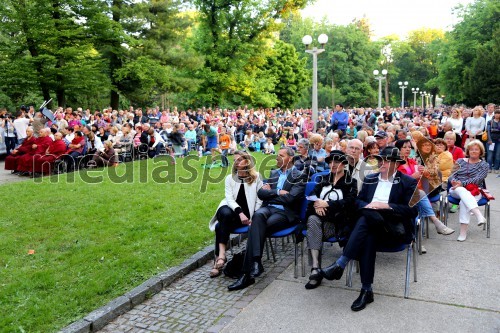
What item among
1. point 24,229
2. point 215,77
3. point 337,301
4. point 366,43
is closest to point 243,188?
point 337,301

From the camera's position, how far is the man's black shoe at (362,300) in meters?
4.11

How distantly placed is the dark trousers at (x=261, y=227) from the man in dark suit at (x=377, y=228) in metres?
0.83

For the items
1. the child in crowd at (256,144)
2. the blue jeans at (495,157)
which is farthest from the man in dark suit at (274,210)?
the child in crowd at (256,144)

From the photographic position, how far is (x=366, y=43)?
59.1 m

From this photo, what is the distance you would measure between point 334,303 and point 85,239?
12.3 feet

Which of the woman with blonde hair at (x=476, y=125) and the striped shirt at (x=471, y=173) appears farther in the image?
the woman with blonde hair at (x=476, y=125)

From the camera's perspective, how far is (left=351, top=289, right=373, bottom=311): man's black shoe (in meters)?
4.11

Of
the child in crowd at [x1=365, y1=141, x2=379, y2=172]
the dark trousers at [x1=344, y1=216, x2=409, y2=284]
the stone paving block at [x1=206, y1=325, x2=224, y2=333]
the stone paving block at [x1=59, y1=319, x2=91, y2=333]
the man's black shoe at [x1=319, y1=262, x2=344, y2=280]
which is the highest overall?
the child in crowd at [x1=365, y1=141, x2=379, y2=172]

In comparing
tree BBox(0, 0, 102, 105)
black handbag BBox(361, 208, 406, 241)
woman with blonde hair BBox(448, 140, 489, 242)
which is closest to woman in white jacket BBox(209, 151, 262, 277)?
black handbag BBox(361, 208, 406, 241)

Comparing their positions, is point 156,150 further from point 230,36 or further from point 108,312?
point 230,36

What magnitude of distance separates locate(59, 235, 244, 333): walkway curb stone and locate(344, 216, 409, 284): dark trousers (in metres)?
2.02

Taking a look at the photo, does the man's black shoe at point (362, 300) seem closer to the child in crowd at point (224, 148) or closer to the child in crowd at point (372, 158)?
the child in crowd at point (372, 158)

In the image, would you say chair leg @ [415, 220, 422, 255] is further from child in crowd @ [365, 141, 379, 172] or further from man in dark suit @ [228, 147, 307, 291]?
man in dark suit @ [228, 147, 307, 291]

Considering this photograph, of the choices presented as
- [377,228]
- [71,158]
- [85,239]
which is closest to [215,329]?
[377,228]
